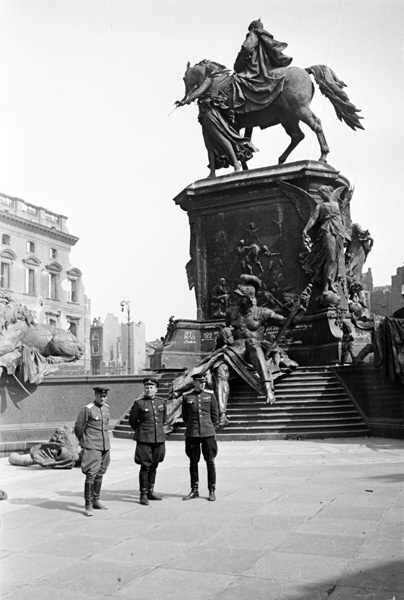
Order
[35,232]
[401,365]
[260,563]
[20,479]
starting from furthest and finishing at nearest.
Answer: [35,232] → [401,365] → [20,479] → [260,563]

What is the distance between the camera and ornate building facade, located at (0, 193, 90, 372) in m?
56.4

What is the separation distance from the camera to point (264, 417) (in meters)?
14.2

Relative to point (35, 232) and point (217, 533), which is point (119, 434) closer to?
point (217, 533)

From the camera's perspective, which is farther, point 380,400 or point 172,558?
point 380,400

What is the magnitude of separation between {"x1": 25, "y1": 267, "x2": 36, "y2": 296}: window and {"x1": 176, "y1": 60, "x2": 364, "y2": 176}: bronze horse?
3840cm

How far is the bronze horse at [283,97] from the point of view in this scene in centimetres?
2092

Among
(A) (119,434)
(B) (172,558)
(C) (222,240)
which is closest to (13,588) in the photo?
(B) (172,558)

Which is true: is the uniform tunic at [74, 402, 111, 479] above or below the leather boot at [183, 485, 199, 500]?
above

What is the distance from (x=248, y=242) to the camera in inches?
787

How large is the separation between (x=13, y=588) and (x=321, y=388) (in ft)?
36.5

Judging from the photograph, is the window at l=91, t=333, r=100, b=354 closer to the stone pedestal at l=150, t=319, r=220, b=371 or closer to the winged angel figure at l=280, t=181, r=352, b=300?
the stone pedestal at l=150, t=319, r=220, b=371

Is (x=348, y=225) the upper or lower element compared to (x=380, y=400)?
upper

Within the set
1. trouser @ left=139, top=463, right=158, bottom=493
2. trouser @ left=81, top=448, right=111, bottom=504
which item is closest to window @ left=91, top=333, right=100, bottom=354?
trouser @ left=139, top=463, right=158, bottom=493

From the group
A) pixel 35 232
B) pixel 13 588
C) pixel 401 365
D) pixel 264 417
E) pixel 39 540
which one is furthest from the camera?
pixel 35 232
